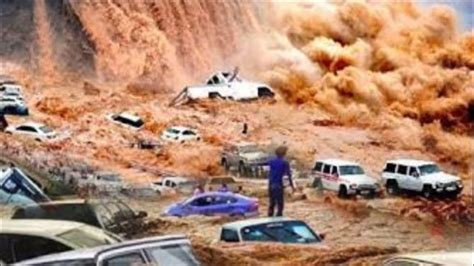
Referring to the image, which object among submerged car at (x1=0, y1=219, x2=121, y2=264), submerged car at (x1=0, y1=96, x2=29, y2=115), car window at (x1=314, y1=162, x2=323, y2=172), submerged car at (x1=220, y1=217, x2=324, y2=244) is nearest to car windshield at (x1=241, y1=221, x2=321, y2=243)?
submerged car at (x1=220, y1=217, x2=324, y2=244)

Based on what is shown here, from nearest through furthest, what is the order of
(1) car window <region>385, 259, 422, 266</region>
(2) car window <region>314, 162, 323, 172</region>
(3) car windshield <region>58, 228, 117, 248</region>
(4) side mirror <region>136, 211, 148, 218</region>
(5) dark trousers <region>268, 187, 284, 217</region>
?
(3) car windshield <region>58, 228, 117, 248</region>
(1) car window <region>385, 259, 422, 266</region>
(4) side mirror <region>136, 211, 148, 218</region>
(5) dark trousers <region>268, 187, 284, 217</region>
(2) car window <region>314, 162, 323, 172</region>

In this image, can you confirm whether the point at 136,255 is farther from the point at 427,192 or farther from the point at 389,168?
the point at 427,192

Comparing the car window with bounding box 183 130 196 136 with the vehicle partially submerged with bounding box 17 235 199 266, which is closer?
the vehicle partially submerged with bounding box 17 235 199 266

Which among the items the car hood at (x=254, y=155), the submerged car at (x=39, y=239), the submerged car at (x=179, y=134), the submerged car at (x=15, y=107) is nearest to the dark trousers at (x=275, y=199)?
the car hood at (x=254, y=155)

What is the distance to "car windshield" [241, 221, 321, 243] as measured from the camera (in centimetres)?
502

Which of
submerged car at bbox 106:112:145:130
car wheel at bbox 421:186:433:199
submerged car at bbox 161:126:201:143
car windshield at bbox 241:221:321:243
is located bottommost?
car windshield at bbox 241:221:321:243

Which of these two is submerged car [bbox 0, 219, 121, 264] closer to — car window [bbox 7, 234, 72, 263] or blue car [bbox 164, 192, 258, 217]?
car window [bbox 7, 234, 72, 263]

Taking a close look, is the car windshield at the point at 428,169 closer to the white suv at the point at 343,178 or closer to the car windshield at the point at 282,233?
the white suv at the point at 343,178

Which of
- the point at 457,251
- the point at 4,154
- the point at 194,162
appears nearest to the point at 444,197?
the point at 457,251

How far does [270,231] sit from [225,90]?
544 millimetres

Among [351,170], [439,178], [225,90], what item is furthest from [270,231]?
[439,178]

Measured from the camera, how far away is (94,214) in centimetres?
478

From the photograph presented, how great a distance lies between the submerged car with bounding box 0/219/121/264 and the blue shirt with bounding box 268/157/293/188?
0.70m

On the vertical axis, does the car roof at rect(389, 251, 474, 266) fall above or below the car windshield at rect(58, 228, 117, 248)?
above
